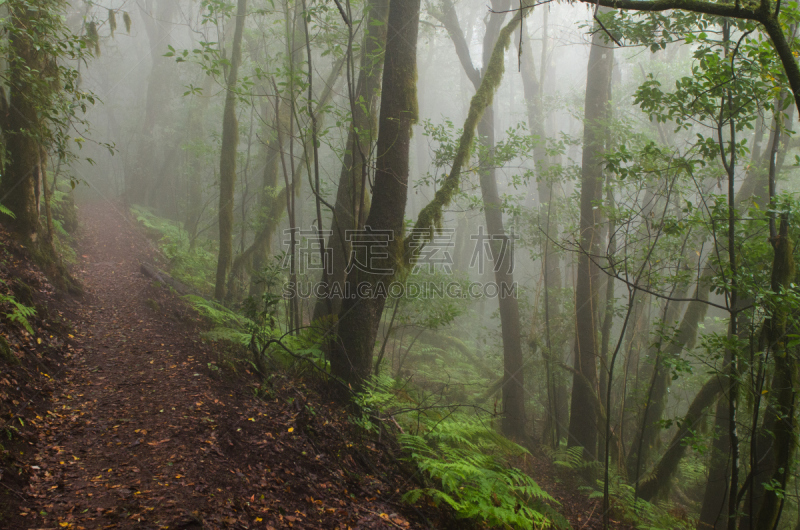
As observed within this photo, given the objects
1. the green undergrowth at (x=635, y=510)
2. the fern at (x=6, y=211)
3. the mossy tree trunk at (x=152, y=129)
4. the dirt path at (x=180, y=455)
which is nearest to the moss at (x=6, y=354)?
the dirt path at (x=180, y=455)

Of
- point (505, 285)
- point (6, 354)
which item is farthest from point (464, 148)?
point (6, 354)

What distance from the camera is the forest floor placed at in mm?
2670

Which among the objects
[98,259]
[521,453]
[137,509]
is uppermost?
[98,259]

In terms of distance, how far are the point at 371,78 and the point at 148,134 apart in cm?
2174

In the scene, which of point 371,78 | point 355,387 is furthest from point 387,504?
point 371,78

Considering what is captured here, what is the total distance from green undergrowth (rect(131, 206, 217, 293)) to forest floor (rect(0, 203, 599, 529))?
18.0 feet

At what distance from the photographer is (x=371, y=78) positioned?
7430mm

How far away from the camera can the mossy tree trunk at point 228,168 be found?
33.4 feet

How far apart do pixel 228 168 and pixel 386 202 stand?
7153mm

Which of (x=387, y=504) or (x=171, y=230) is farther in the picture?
(x=171, y=230)

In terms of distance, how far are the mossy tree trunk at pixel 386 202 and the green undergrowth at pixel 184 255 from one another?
7.31m

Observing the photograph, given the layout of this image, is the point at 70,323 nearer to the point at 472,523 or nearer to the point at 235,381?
the point at 235,381

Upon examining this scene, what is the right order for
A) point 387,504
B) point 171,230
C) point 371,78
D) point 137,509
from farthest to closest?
point 171,230
point 371,78
point 387,504
point 137,509

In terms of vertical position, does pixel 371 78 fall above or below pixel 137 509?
above
